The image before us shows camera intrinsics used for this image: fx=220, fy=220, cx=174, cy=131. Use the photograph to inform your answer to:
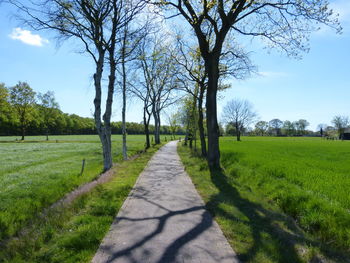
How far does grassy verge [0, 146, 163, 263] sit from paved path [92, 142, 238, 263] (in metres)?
0.23

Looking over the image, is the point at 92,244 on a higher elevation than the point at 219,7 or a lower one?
lower

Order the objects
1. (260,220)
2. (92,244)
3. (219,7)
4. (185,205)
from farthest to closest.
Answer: (219,7) → (185,205) → (260,220) → (92,244)

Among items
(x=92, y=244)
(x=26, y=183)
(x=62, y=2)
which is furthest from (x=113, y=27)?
(x=92, y=244)

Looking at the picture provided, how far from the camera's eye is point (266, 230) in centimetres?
460

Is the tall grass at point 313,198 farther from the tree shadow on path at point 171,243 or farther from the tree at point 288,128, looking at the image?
the tree at point 288,128

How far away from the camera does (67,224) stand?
4.67 metres

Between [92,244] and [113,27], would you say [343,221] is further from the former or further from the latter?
[113,27]

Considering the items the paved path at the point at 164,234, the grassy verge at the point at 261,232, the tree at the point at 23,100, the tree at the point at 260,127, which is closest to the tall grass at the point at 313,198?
the grassy verge at the point at 261,232

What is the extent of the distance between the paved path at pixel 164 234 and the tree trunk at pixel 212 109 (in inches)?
205

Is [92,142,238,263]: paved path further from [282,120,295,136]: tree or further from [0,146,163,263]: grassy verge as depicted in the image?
[282,120,295,136]: tree

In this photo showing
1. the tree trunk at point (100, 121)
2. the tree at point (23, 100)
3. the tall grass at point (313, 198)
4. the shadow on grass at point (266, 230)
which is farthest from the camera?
the tree at point (23, 100)

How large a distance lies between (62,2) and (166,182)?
33.1ft

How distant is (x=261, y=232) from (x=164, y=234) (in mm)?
1967

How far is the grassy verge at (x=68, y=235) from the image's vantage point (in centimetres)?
350
